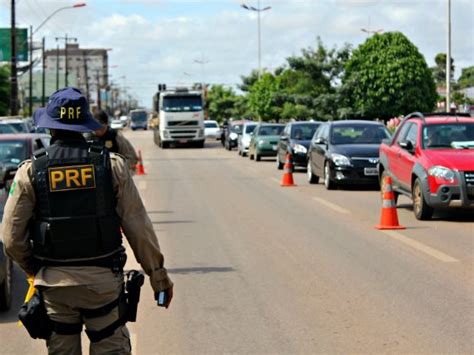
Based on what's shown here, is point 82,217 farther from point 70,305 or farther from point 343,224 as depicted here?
point 343,224

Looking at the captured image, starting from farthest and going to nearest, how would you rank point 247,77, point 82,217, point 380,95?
point 247,77, point 380,95, point 82,217

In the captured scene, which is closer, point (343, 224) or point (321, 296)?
point (321, 296)

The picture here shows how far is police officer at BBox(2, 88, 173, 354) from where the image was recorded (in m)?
4.41

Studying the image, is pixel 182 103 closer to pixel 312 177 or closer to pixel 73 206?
pixel 312 177

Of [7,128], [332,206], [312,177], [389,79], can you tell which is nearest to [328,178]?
[312,177]

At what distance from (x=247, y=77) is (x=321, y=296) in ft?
296

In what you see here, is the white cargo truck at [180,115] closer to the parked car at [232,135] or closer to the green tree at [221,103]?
the parked car at [232,135]

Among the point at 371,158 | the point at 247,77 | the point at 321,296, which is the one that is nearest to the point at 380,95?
the point at 371,158

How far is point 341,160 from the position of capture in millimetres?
21453

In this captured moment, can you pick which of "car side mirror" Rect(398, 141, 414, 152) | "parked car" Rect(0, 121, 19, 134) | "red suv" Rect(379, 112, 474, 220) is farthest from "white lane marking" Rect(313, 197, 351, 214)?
"parked car" Rect(0, 121, 19, 134)

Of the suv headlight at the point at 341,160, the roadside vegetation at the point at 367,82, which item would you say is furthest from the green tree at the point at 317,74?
the suv headlight at the point at 341,160

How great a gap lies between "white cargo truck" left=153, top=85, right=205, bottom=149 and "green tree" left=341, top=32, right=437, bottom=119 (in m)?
8.01

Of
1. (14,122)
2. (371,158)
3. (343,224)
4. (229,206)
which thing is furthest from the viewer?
(14,122)

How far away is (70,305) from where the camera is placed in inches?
174
